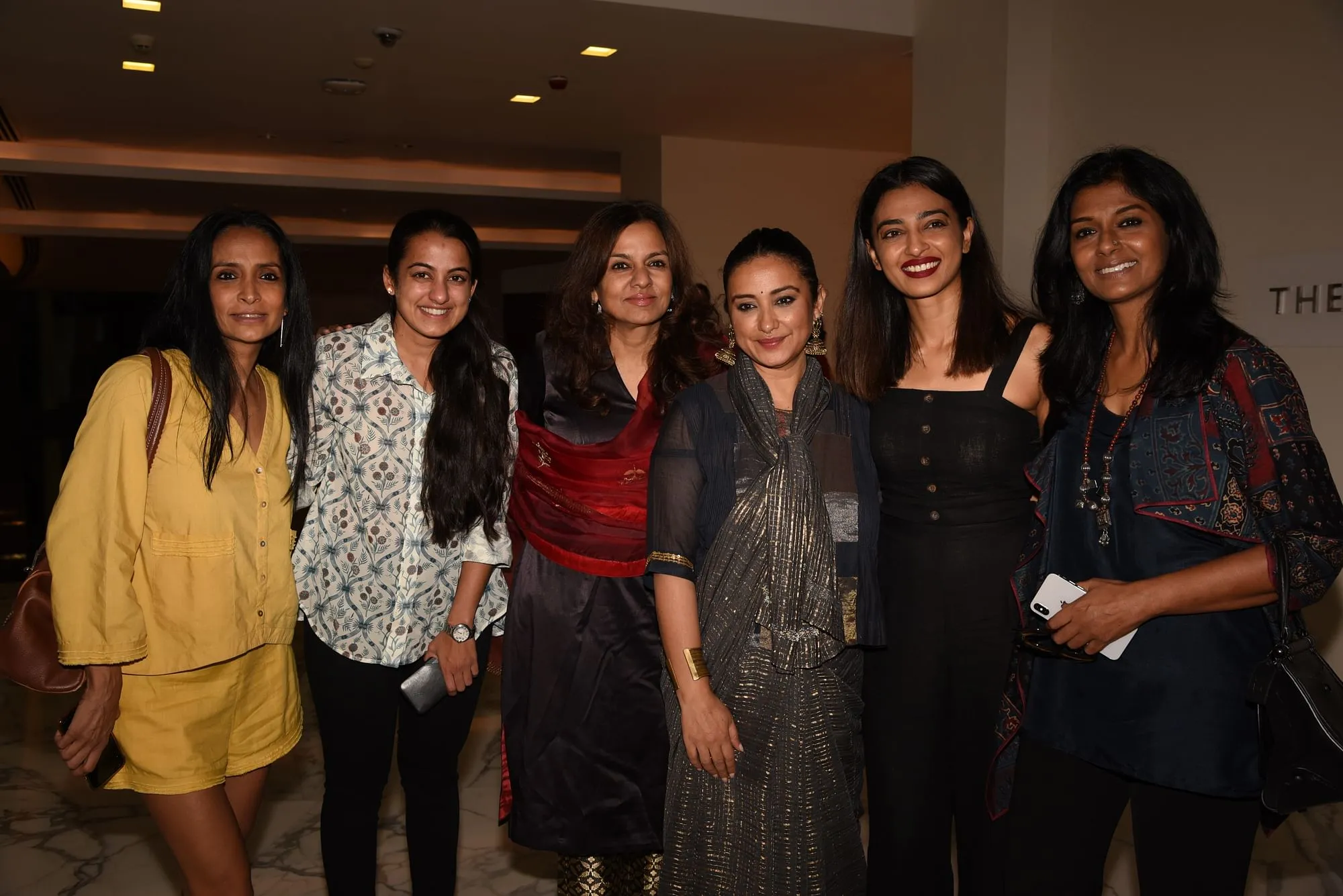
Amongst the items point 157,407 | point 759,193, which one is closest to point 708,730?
point 157,407

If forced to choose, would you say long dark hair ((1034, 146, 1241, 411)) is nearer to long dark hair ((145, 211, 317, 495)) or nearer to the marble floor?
long dark hair ((145, 211, 317, 495))

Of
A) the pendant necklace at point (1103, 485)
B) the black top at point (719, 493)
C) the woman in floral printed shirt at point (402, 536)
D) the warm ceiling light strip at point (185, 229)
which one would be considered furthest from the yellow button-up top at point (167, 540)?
the warm ceiling light strip at point (185, 229)

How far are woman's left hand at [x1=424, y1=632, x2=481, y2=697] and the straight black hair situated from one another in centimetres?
93

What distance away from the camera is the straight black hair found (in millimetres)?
1934

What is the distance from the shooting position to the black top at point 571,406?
2301 millimetres

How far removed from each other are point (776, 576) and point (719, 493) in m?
0.19

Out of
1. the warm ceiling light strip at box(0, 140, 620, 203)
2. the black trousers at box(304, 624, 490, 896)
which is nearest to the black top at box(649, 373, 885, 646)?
the black trousers at box(304, 624, 490, 896)

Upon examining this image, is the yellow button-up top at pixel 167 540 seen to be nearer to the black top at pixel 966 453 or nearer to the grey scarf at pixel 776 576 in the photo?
the grey scarf at pixel 776 576

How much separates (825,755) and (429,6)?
4285 millimetres

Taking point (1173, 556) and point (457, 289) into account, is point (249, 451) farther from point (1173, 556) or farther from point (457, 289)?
point (1173, 556)

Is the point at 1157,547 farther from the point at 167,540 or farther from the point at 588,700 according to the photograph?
the point at 167,540

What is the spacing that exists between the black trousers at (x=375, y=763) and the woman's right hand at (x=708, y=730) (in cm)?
55

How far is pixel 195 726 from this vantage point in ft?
6.26

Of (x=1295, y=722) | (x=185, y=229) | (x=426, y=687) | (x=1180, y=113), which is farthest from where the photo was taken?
(x=185, y=229)
